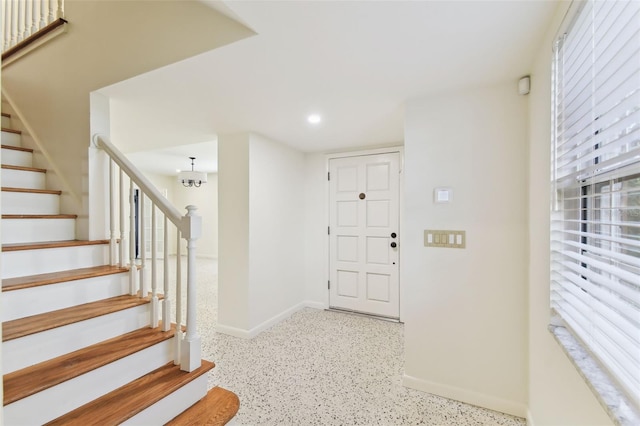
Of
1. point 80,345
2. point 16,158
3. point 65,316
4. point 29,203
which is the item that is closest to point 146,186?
point 65,316

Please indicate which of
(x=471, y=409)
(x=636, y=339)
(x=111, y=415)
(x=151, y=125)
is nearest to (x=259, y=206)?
(x=151, y=125)

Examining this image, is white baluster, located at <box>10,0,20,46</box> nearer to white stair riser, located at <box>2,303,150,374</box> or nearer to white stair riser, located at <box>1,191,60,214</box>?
white stair riser, located at <box>1,191,60,214</box>

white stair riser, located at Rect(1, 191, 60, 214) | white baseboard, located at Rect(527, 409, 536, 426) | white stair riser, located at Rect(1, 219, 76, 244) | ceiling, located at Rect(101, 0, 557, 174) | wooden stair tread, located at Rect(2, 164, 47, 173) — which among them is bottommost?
white baseboard, located at Rect(527, 409, 536, 426)

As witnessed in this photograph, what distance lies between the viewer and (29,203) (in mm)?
2262

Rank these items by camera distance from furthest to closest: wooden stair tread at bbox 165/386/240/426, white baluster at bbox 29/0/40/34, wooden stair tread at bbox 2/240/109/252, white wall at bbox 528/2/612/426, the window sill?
1. white baluster at bbox 29/0/40/34
2. wooden stair tread at bbox 2/240/109/252
3. wooden stair tread at bbox 165/386/240/426
4. white wall at bbox 528/2/612/426
5. the window sill

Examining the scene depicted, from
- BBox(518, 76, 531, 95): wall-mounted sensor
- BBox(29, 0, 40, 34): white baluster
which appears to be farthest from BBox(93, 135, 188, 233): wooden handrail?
BBox(518, 76, 531, 95): wall-mounted sensor

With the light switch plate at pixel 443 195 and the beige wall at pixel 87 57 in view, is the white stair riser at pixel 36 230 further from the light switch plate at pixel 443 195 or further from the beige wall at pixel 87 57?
the light switch plate at pixel 443 195

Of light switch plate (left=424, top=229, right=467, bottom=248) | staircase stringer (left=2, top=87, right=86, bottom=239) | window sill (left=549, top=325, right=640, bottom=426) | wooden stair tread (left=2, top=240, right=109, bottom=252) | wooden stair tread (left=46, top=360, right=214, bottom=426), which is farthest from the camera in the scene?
staircase stringer (left=2, top=87, right=86, bottom=239)

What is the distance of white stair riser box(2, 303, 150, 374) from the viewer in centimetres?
147

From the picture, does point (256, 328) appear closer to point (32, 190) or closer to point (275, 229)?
point (275, 229)

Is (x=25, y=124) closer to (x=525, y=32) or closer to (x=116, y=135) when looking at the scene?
(x=116, y=135)

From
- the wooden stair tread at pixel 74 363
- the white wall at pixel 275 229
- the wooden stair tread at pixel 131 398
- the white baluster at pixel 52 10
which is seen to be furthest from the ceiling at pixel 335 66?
the wooden stair tread at pixel 131 398

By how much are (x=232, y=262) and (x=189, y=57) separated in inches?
78.2

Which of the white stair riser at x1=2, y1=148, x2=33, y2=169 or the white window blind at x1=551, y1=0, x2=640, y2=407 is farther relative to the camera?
the white stair riser at x1=2, y1=148, x2=33, y2=169
